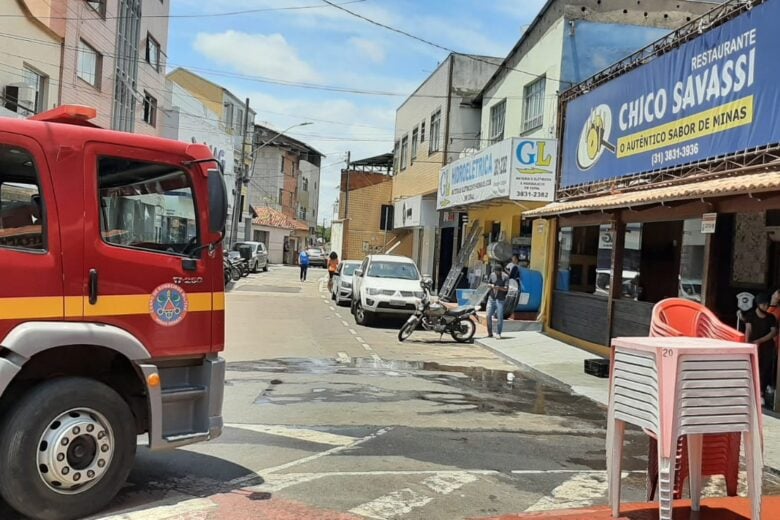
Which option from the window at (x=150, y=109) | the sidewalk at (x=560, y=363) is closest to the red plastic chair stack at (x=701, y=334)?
the sidewalk at (x=560, y=363)

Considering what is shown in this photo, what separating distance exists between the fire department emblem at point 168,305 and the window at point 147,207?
0.91ft

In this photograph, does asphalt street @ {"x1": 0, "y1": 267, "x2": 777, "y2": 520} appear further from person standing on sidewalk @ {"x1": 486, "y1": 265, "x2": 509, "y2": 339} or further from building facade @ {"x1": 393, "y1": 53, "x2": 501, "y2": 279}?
building facade @ {"x1": 393, "y1": 53, "x2": 501, "y2": 279}

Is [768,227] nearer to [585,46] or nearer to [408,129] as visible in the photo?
[585,46]

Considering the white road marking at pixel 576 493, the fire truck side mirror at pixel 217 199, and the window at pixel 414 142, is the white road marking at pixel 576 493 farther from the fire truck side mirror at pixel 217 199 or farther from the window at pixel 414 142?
the window at pixel 414 142

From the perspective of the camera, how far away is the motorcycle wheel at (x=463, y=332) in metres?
16.0

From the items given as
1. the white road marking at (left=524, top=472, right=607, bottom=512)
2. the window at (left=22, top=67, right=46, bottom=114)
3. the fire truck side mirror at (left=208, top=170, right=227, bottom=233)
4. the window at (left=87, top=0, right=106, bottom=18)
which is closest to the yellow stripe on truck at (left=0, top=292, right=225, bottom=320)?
the fire truck side mirror at (left=208, top=170, right=227, bottom=233)

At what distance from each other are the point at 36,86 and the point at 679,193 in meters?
17.1

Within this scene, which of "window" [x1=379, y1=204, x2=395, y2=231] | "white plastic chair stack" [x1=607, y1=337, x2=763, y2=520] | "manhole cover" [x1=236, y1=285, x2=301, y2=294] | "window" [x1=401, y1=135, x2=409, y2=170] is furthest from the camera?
"window" [x1=379, y1=204, x2=395, y2=231]

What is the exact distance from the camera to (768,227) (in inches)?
442

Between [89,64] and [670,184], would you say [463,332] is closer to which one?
[670,184]

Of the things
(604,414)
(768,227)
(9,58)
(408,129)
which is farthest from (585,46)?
(408,129)

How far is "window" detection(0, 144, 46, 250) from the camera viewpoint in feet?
13.9

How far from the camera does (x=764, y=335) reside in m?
9.58

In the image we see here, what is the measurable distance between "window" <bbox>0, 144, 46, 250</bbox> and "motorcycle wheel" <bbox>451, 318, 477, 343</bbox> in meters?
12.4
